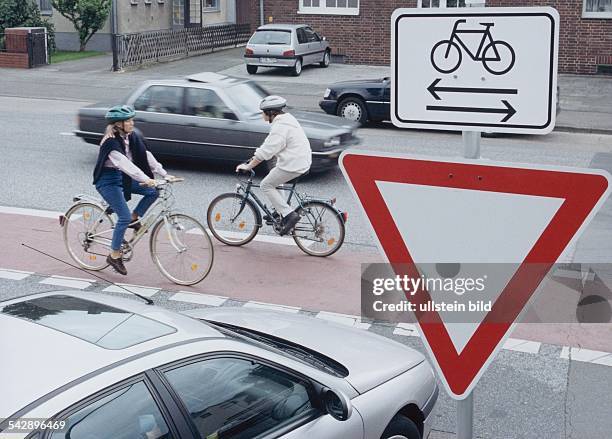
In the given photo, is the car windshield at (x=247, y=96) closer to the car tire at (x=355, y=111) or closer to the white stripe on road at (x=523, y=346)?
the car tire at (x=355, y=111)

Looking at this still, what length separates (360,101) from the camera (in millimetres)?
20500

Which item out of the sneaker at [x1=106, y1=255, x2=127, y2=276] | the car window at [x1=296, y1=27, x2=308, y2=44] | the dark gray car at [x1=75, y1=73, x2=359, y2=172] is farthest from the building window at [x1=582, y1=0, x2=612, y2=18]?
the sneaker at [x1=106, y1=255, x2=127, y2=276]

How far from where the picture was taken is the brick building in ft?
96.9

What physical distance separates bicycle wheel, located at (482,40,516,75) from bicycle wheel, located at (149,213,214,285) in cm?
674

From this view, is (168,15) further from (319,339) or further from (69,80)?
(319,339)

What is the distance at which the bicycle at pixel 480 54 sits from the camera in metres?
2.75

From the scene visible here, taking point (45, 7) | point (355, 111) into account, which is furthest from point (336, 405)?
point (45, 7)

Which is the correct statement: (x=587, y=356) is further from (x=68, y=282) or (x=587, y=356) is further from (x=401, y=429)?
(x=68, y=282)

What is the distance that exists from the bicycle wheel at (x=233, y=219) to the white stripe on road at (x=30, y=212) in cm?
251

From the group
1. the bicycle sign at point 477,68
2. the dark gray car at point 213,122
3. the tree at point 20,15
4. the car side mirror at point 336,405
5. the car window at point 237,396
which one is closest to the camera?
the bicycle sign at point 477,68

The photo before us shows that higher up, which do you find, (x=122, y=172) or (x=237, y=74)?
(x=122, y=172)

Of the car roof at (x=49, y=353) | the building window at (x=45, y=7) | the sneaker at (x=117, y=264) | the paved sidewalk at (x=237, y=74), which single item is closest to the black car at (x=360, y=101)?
the paved sidewalk at (x=237, y=74)

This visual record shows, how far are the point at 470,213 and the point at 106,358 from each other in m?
1.75

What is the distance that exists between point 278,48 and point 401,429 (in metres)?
24.6
